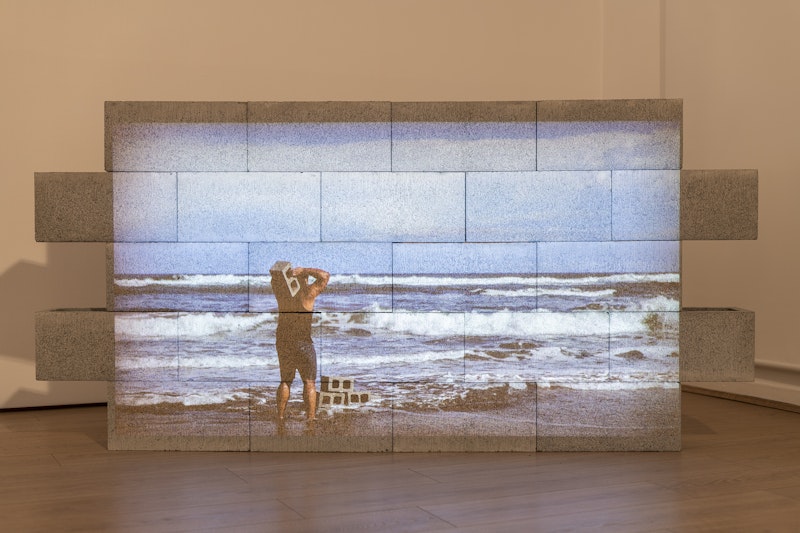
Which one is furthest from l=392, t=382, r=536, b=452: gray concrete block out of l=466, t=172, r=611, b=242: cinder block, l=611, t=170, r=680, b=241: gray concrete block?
l=611, t=170, r=680, b=241: gray concrete block

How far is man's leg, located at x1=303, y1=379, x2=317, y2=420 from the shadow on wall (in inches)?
78.4

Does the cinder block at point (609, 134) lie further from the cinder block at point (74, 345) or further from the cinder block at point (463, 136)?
the cinder block at point (74, 345)

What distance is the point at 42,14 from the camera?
4988 mm

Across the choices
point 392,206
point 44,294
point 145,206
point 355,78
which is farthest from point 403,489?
point 355,78

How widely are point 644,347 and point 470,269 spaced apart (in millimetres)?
804

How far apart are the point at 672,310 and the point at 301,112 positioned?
1.77 metres

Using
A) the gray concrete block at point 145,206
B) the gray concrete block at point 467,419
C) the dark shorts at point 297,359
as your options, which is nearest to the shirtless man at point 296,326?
the dark shorts at point 297,359

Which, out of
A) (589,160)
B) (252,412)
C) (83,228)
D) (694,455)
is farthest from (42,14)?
(694,455)

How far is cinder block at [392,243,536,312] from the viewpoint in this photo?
12.2 feet

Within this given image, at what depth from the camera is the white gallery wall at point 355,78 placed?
4934 mm

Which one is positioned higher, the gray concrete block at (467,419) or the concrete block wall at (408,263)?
the concrete block wall at (408,263)

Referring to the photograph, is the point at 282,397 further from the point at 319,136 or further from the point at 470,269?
the point at 319,136

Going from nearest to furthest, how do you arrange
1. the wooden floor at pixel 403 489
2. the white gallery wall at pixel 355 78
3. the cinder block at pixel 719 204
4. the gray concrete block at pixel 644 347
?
the wooden floor at pixel 403 489 → the cinder block at pixel 719 204 → the gray concrete block at pixel 644 347 → the white gallery wall at pixel 355 78

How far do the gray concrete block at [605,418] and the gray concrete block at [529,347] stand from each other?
0.23 feet
